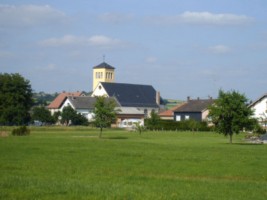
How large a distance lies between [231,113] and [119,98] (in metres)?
89.7

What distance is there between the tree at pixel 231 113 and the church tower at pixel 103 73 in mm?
104556

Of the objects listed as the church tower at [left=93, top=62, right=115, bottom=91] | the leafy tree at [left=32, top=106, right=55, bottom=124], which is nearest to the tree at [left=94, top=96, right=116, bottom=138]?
the leafy tree at [left=32, top=106, right=55, bottom=124]

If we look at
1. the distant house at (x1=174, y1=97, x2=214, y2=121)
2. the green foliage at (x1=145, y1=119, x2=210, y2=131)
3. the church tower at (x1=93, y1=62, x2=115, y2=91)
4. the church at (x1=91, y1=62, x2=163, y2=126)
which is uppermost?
the church tower at (x1=93, y1=62, x2=115, y2=91)

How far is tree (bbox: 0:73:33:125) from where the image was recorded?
10100 cm

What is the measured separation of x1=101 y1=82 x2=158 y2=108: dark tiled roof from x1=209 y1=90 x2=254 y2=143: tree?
86777mm

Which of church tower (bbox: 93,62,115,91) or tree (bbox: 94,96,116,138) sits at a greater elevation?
church tower (bbox: 93,62,115,91)

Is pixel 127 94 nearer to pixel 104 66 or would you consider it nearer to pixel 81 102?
pixel 104 66

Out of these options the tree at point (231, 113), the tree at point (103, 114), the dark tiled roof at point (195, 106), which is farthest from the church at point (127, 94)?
the tree at point (231, 113)

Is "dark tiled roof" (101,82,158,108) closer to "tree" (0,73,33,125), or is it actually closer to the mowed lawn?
"tree" (0,73,33,125)

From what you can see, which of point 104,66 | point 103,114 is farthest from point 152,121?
point 104,66

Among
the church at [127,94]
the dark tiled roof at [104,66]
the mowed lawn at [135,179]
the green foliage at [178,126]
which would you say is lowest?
the mowed lawn at [135,179]

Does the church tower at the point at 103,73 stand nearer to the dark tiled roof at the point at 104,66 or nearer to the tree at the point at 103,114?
the dark tiled roof at the point at 104,66

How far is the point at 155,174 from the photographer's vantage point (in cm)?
2059

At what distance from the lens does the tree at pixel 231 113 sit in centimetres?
5494
